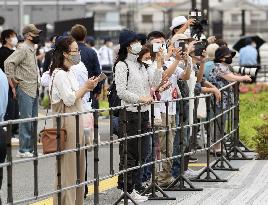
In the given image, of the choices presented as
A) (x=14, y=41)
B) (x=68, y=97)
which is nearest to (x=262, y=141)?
(x=14, y=41)

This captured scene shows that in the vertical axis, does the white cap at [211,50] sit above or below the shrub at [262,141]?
above

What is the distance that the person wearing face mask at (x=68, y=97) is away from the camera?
11.9 metres

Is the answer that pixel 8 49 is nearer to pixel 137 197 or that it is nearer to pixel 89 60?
pixel 89 60

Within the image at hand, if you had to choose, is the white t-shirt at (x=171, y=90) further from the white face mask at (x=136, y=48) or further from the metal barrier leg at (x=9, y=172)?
the metal barrier leg at (x=9, y=172)

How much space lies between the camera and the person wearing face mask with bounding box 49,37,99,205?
470 inches

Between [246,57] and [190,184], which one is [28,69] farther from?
[246,57]

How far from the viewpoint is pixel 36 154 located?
35.2 ft

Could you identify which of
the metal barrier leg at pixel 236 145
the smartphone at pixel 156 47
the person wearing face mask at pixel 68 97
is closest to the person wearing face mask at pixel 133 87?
the smartphone at pixel 156 47

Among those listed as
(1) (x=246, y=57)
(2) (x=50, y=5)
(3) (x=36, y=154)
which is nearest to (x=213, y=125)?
(3) (x=36, y=154)

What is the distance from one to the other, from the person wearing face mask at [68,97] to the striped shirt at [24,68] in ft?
22.7

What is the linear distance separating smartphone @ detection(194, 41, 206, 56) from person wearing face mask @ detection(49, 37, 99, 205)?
341 centimetres

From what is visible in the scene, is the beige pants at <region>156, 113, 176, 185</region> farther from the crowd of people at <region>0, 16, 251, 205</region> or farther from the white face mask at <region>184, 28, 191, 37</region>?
the white face mask at <region>184, 28, 191, 37</region>

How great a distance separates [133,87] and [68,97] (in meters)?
1.62

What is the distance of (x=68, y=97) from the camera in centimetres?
1238
